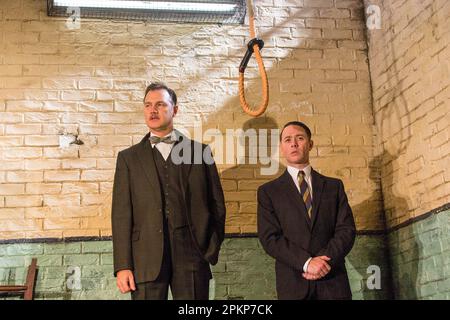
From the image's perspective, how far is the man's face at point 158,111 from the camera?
2588 millimetres

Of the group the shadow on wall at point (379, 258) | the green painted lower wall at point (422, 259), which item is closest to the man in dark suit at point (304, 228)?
the green painted lower wall at point (422, 259)

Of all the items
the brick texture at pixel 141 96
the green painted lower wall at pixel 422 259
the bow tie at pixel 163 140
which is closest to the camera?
the bow tie at pixel 163 140

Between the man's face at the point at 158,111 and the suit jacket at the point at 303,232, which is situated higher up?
the man's face at the point at 158,111

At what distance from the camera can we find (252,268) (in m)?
3.34

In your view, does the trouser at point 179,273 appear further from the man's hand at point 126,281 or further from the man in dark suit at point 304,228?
the man in dark suit at point 304,228

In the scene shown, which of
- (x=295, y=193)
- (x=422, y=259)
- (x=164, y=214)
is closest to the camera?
(x=164, y=214)

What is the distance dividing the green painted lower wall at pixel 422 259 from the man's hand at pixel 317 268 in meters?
0.85

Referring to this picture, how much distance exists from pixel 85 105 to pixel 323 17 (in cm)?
164

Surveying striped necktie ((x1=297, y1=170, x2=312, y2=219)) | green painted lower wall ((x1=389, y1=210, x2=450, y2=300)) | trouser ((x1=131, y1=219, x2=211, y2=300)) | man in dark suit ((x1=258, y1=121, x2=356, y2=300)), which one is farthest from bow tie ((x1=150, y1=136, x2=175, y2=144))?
green painted lower wall ((x1=389, y1=210, x2=450, y2=300))

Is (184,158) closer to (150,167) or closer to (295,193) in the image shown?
(150,167)

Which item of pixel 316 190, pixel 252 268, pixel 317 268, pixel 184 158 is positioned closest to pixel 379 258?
pixel 252 268

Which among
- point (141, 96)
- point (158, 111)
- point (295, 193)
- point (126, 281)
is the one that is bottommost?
point (126, 281)

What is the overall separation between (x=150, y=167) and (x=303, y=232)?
74cm

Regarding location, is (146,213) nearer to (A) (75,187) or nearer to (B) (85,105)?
(A) (75,187)
